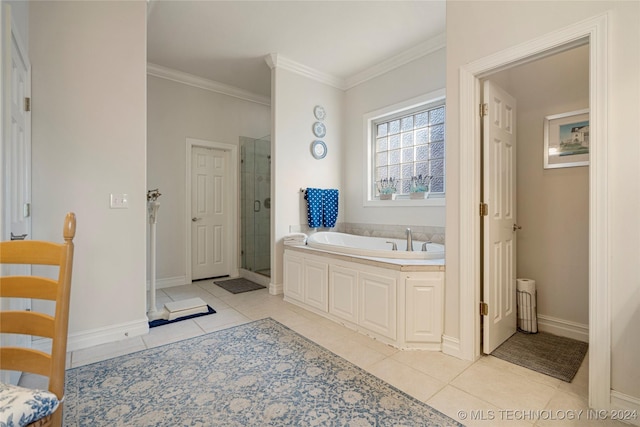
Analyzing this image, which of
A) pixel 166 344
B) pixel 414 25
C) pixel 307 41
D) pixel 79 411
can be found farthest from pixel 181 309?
pixel 414 25

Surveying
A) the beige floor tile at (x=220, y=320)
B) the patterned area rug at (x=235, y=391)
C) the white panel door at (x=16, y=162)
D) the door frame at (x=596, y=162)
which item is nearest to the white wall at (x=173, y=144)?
the beige floor tile at (x=220, y=320)

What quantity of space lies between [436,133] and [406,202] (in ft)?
2.84

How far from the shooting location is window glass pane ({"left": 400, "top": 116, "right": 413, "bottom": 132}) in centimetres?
378

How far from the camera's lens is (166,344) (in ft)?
7.66

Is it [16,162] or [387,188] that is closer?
[16,162]

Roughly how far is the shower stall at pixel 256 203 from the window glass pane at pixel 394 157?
166 centimetres

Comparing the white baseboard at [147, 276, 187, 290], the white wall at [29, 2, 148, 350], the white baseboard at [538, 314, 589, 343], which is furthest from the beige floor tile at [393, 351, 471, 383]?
the white baseboard at [147, 276, 187, 290]

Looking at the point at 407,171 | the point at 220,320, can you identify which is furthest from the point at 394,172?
the point at 220,320

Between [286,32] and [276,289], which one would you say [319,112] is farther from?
[276,289]

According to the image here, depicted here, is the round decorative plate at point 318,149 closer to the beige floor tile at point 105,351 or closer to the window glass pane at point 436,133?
the window glass pane at point 436,133

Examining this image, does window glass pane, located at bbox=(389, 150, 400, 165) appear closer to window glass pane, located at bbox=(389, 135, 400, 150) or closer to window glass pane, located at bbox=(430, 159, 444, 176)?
window glass pane, located at bbox=(389, 135, 400, 150)

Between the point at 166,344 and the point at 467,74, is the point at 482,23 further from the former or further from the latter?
the point at 166,344

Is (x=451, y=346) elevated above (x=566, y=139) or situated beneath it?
situated beneath

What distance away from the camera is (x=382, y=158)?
407cm
